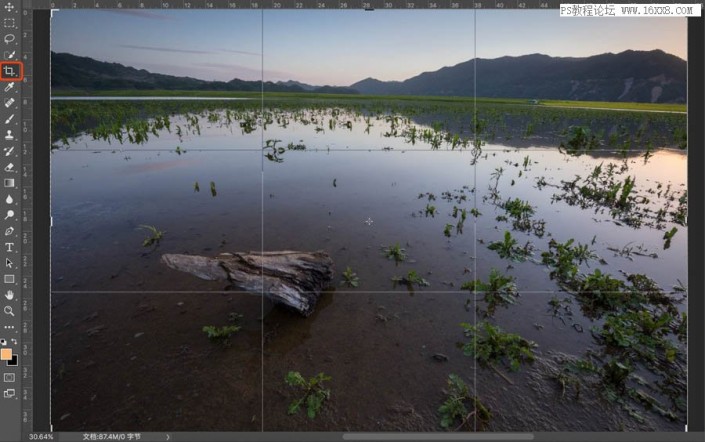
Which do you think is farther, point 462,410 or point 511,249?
point 511,249

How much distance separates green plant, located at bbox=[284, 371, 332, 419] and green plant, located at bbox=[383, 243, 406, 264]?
3535 millimetres

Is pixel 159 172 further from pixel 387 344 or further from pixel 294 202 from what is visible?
pixel 387 344

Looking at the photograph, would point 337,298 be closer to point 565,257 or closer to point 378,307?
point 378,307

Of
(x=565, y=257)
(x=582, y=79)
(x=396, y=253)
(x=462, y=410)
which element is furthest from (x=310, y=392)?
(x=582, y=79)

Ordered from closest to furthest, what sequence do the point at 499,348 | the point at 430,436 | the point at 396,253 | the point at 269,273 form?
the point at 430,436 < the point at 499,348 < the point at 269,273 < the point at 396,253

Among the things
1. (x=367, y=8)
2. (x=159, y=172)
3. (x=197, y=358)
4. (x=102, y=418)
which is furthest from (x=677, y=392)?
(x=159, y=172)

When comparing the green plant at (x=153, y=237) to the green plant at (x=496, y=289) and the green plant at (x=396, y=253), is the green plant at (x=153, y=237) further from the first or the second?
the green plant at (x=496, y=289)

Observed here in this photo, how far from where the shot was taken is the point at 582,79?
80.1m

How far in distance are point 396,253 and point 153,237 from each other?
6072 millimetres

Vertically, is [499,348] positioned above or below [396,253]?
below

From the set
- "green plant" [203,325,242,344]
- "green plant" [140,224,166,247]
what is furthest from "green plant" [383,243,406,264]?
"green plant" [140,224,166,247]
